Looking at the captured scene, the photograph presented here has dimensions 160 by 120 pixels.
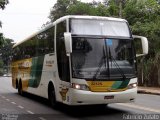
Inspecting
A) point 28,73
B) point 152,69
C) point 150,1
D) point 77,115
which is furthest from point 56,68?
point 150,1

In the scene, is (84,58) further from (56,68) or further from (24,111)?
(24,111)

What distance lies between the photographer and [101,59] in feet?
43.5

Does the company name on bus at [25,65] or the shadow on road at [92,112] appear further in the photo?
the company name on bus at [25,65]

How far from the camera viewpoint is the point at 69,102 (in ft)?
43.8

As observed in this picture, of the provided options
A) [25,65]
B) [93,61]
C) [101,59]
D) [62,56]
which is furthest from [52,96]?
[25,65]

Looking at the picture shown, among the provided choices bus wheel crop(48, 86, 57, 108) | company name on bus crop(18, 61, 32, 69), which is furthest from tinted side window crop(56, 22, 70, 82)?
company name on bus crop(18, 61, 32, 69)

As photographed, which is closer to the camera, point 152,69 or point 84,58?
point 84,58

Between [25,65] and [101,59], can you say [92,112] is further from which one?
[25,65]

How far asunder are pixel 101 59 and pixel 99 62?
0.13m

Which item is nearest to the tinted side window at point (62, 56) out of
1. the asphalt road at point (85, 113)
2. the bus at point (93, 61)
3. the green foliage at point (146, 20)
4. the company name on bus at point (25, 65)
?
the bus at point (93, 61)

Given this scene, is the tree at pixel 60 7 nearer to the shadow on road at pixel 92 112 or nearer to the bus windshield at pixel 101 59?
the shadow on road at pixel 92 112

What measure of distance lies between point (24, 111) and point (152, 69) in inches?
647

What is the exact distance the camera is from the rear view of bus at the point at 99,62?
12914mm

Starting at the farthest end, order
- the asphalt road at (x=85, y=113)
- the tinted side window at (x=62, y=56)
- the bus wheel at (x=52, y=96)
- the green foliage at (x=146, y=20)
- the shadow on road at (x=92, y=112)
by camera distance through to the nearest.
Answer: the green foliage at (x=146, y=20), the bus wheel at (x=52, y=96), the tinted side window at (x=62, y=56), the shadow on road at (x=92, y=112), the asphalt road at (x=85, y=113)
